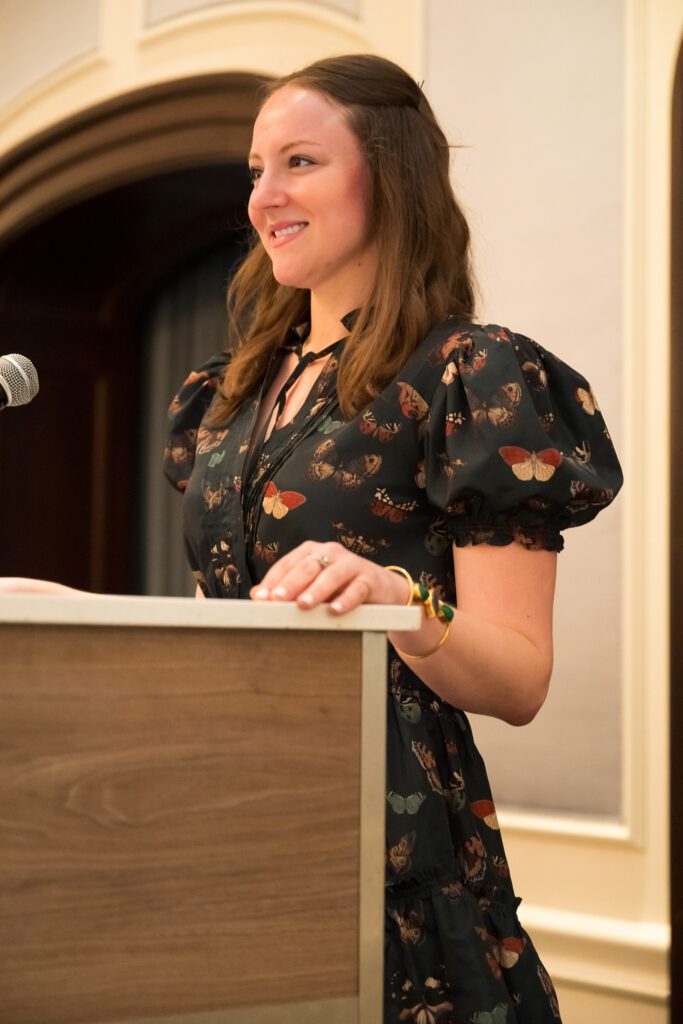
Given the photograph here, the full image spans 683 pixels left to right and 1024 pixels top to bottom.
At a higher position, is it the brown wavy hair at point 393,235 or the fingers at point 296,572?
the brown wavy hair at point 393,235

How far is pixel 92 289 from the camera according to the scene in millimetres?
4520

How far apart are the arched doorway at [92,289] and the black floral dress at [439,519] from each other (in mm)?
2156

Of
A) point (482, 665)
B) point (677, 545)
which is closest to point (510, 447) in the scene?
point (482, 665)

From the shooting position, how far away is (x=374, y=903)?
32.5 inches

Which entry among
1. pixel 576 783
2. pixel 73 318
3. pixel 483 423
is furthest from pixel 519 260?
pixel 73 318

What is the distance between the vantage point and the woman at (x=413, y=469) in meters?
1.17

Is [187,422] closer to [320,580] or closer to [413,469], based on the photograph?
[413,469]

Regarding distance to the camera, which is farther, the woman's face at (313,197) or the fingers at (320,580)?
the woman's face at (313,197)

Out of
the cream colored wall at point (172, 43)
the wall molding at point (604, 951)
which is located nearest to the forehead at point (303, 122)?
the cream colored wall at point (172, 43)

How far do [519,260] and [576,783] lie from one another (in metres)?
1.08

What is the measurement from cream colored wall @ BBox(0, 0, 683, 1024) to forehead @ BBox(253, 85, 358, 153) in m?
1.04

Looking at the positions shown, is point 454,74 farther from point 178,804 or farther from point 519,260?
point 178,804

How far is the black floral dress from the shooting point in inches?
45.8

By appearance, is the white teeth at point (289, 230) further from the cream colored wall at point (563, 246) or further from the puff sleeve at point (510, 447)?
the cream colored wall at point (563, 246)
